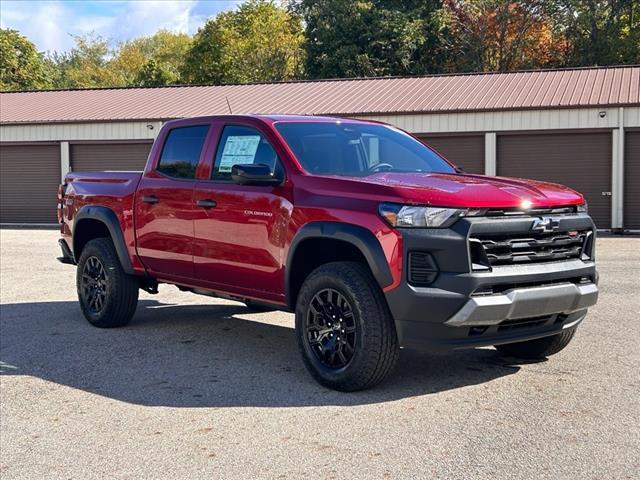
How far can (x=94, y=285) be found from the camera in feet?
27.9

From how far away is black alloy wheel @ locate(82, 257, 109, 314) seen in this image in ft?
27.5

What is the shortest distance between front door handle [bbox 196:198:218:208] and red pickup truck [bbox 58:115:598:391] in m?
0.02

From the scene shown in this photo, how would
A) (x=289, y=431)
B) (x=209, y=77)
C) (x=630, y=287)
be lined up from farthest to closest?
(x=209, y=77) < (x=630, y=287) < (x=289, y=431)

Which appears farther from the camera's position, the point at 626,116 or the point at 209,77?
the point at 209,77

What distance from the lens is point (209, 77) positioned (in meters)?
58.5

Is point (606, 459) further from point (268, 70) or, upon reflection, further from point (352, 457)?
point (268, 70)

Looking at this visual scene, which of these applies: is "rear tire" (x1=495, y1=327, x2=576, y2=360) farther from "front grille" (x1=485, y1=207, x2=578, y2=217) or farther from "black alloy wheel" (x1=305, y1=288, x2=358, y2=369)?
"black alloy wheel" (x1=305, y1=288, x2=358, y2=369)

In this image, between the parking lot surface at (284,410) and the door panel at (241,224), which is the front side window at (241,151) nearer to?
the door panel at (241,224)

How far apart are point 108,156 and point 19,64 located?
112 feet

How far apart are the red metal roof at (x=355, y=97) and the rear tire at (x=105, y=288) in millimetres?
16139

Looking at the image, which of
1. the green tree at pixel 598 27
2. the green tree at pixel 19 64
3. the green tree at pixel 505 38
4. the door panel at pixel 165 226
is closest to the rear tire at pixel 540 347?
the door panel at pixel 165 226

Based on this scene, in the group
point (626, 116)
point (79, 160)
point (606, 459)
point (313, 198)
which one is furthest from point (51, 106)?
point (606, 459)

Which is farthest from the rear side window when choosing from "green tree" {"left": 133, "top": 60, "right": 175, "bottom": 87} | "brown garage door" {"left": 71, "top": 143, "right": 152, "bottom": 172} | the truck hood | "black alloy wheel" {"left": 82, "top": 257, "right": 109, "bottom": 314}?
"green tree" {"left": 133, "top": 60, "right": 175, "bottom": 87}

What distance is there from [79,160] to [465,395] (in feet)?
76.9
